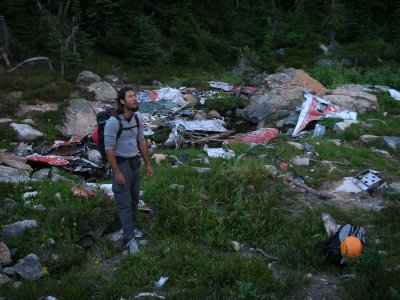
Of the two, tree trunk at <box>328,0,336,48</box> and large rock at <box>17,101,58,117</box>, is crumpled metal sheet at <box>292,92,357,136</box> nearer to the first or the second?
large rock at <box>17,101,58,117</box>

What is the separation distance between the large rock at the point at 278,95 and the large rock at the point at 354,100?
0.71 metres

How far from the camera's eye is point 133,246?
5.10m

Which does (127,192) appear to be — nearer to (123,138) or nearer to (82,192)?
A: (123,138)

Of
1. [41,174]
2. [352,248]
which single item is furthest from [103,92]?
[352,248]

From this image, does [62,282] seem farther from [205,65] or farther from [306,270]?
[205,65]

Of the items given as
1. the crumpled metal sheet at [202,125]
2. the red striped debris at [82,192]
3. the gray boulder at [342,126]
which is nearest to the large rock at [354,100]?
the gray boulder at [342,126]

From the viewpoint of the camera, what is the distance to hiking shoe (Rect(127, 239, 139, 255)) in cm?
502

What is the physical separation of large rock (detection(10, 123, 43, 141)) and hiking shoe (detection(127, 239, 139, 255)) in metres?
6.49

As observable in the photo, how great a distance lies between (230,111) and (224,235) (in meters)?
8.86

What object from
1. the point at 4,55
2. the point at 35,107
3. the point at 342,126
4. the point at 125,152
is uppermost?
the point at 125,152

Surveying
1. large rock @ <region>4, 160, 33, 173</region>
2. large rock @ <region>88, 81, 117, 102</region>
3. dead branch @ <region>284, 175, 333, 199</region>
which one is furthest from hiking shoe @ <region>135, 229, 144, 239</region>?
large rock @ <region>88, 81, 117, 102</region>

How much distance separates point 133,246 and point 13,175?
328 centimetres

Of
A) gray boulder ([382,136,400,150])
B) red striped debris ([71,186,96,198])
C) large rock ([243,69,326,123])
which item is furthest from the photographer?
large rock ([243,69,326,123])

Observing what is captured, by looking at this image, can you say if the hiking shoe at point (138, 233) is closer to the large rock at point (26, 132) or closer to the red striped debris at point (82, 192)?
the red striped debris at point (82, 192)
